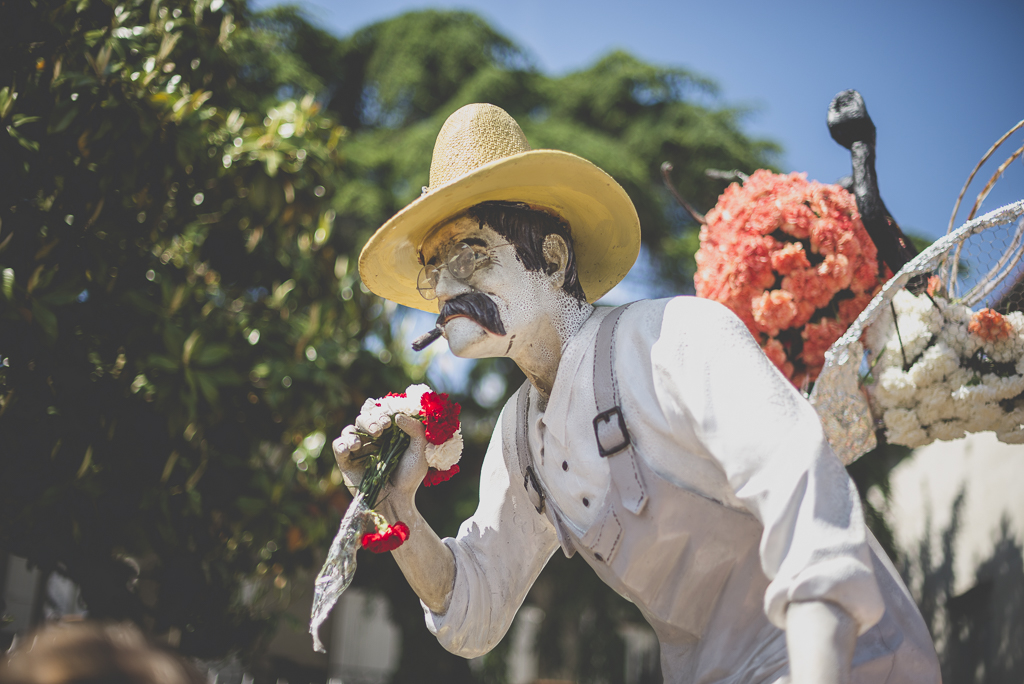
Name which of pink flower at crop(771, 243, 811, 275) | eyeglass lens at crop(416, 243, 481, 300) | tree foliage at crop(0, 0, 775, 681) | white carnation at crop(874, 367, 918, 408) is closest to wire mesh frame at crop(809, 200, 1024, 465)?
white carnation at crop(874, 367, 918, 408)

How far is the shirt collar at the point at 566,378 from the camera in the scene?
2082 millimetres

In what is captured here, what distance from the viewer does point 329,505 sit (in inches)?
180

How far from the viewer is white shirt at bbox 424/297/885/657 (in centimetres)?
150

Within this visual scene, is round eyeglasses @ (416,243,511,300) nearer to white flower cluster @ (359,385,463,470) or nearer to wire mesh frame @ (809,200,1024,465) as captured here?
white flower cluster @ (359,385,463,470)

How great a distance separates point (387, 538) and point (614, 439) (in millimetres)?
654

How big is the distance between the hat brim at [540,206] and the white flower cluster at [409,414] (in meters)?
0.45

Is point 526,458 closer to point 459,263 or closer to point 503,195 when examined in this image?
point 459,263

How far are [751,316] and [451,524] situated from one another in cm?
651

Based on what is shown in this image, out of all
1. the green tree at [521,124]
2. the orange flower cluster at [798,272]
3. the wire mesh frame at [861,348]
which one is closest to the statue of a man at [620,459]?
the orange flower cluster at [798,272]

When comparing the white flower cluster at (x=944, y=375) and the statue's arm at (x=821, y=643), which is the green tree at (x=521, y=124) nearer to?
the white flower cluster at (x=944, y=375)

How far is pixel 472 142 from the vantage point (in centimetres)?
220

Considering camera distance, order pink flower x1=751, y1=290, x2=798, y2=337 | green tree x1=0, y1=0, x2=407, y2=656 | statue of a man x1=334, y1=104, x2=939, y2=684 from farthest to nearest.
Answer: green tree x1=0, y1=0, x2=407, y2=656
pink flower x1=751, y1=290, x2=798, y2=337
statue of a man x1=334, y1=104, x2=939, y2=684

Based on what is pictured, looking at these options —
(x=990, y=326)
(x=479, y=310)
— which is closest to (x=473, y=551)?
(x=479, y=310)

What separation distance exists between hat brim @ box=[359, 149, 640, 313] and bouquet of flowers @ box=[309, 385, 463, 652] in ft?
1.55
